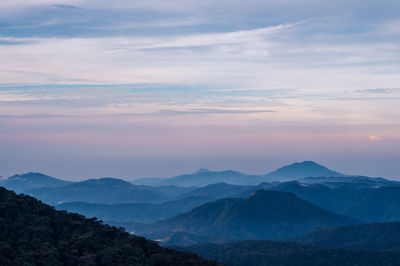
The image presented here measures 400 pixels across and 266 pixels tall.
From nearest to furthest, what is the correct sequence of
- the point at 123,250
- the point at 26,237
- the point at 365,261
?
the point at 26,237 → the point at 123,250 → the point at 365,261

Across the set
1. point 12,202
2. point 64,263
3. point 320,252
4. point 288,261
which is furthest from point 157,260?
point 320,252

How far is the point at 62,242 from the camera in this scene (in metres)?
76.4

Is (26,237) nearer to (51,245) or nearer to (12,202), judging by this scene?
(51,245)

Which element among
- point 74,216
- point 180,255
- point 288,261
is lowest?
point 288,261

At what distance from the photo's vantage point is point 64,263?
236 ft

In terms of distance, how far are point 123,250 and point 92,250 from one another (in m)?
4.93

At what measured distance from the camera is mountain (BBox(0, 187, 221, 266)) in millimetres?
70938

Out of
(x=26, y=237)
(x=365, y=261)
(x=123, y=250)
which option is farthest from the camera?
(x=365, y=261)

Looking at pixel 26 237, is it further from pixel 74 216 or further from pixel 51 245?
pixel 74 216

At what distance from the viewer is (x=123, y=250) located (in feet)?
262

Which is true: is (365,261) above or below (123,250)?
below

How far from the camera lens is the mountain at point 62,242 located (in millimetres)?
70938

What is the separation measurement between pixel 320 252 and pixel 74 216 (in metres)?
132

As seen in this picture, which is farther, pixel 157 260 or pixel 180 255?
pixel 180 255
